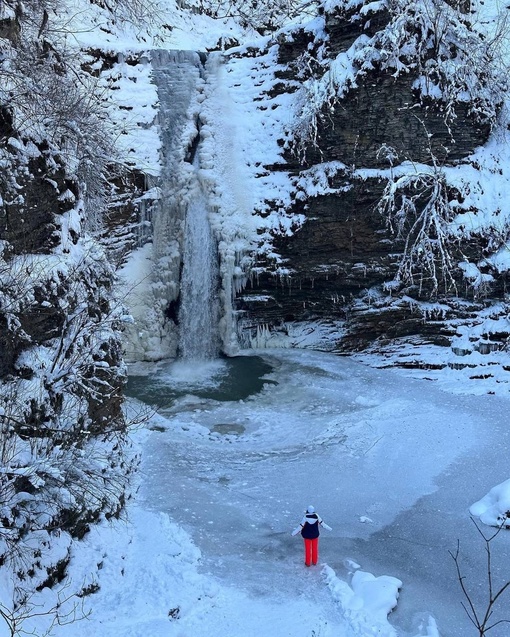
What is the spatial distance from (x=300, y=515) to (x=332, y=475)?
1.22 metres

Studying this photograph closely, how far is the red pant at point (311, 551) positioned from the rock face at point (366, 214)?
24.7ft

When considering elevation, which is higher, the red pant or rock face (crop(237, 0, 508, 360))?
rock face (crop(237, 0, 508, 360))

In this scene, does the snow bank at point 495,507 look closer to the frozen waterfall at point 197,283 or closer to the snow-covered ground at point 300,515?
the snow-covered ground at point 300,515

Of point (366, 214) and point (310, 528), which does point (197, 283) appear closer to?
point (366, 214)

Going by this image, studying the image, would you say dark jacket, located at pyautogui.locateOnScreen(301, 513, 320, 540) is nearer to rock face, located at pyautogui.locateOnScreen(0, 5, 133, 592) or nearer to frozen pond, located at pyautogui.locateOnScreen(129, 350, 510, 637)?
frozen pond, located at pyautogui.locateOnScreen(129, 350, 510, 637)

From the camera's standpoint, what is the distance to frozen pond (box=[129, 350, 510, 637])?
671 cm

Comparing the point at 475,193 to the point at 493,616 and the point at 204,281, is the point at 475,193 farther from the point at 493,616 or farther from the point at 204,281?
the point at 493,616

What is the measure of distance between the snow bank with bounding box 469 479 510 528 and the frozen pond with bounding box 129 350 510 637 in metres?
0.14

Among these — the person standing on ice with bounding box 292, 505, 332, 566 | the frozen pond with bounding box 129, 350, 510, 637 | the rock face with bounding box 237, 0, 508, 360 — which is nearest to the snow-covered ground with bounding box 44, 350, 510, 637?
the frozen pond with bounding box 129, 350, 510, 637

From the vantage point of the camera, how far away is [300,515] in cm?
785

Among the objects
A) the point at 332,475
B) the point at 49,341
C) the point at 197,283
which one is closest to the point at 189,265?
the point at 197,283

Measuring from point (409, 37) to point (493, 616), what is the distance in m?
11.3

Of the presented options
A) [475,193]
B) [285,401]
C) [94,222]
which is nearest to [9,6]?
[94,222]

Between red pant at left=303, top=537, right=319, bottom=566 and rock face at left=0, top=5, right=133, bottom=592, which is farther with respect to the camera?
red pant at left=303, top=537, right=319, bottom=566
